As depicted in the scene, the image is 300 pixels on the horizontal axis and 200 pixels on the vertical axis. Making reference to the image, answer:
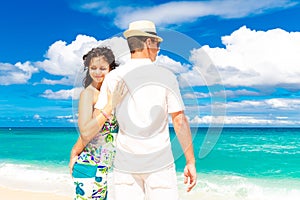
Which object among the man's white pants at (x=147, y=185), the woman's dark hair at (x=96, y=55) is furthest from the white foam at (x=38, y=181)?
the man's white pants at (x=147, y=185)

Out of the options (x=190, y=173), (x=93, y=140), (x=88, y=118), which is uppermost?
(x=88, y=118)

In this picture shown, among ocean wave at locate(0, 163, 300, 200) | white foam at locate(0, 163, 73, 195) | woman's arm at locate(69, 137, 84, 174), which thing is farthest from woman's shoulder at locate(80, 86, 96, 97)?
white foam at locate(0, 163, 73, 195)

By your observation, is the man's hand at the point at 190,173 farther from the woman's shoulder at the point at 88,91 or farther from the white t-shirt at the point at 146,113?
the woman's shoulder at the point at 88,91

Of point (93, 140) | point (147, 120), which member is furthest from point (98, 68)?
point (147, 120)

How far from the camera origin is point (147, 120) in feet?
7.27

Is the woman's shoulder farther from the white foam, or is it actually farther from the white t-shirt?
the white foam

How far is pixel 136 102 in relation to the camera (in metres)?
2.22

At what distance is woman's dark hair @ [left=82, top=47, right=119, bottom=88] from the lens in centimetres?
253

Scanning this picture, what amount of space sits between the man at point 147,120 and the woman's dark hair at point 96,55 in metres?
0.27

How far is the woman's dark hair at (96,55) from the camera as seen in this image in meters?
2.53

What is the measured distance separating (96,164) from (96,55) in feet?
2.03

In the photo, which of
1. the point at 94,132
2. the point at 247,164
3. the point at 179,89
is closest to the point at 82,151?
the point at 94,132

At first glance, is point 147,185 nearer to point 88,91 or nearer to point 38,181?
point 88,91

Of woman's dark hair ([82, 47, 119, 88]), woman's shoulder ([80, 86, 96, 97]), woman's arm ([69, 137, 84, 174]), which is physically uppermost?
woman's dark hair ([82, 47, 119, 88])
